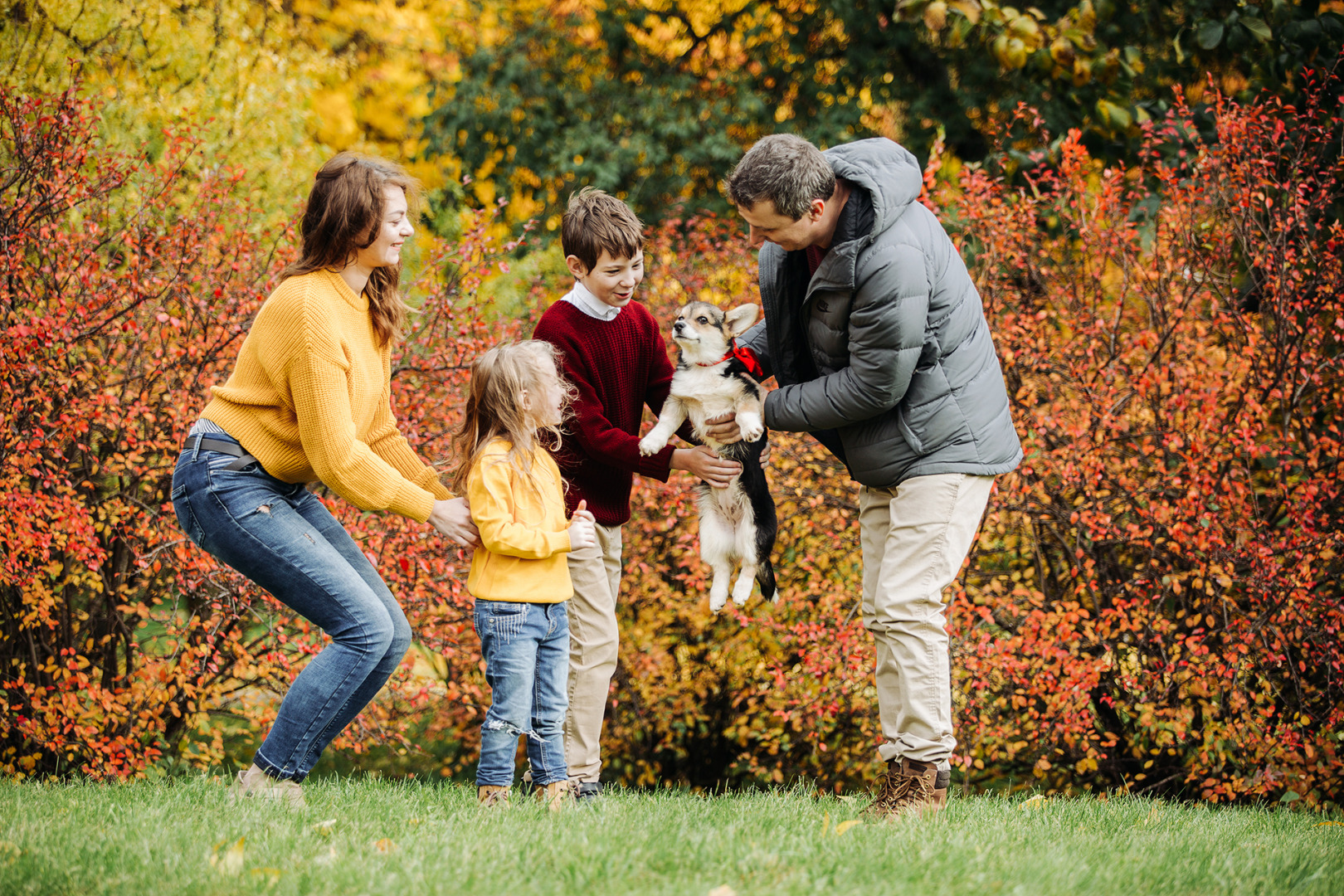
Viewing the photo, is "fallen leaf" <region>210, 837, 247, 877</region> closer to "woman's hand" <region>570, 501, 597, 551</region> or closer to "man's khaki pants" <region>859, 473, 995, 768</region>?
"woman's hand" <region>570, 501, 597, 551</region>

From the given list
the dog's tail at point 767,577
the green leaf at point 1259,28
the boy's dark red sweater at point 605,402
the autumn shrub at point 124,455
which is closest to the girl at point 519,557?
the boy's dark red sweater at point 605,402

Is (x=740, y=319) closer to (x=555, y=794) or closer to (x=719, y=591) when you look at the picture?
(x=719, y=591)

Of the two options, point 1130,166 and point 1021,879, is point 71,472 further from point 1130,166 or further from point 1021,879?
point 1130,166

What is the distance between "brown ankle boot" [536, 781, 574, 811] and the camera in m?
3.41

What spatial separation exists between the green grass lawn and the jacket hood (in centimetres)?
188

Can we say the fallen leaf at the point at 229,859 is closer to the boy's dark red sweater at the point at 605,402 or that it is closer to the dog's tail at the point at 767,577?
the boy's dark red sweater at the point at 605,402

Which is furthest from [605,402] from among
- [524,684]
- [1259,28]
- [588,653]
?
[1259,28]

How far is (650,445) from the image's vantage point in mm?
3797

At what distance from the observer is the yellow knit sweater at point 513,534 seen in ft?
11.1

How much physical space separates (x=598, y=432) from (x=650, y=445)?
203 millimetres

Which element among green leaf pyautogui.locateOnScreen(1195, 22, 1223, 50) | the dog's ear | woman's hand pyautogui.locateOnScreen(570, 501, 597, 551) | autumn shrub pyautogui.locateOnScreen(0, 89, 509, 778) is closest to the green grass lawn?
woman's hand pyautogui.locateOnScreen(570, 501, 597, 551)

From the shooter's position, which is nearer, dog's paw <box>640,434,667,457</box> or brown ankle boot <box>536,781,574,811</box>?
brown ankle boot <box>536,781,574,811</box>

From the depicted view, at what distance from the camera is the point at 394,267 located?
3527 mm

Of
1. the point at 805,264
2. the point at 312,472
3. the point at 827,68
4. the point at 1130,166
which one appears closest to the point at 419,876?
the point at 312,472
